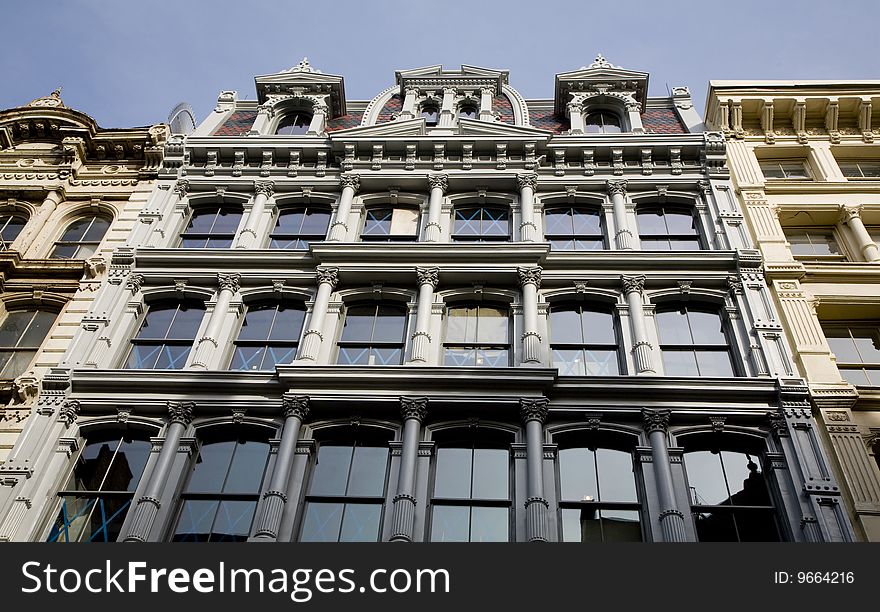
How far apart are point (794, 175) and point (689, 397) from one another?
11.5 metres

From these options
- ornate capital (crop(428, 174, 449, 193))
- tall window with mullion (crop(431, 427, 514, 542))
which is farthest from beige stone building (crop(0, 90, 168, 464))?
tall window with mullion (crop(431, 427, 514, 542))

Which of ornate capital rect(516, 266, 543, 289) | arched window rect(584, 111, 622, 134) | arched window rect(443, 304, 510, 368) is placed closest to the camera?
arched window rect(443, 304, 510, 368)

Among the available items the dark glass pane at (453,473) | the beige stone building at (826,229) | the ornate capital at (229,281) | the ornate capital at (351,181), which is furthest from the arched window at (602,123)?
the dark glass pane at (453,473)

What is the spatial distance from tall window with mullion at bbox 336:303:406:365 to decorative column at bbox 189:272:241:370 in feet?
9.36

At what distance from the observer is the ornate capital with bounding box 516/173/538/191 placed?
23.5 metres

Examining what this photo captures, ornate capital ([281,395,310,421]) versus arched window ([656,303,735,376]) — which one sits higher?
arched window ([656,303,735,376])

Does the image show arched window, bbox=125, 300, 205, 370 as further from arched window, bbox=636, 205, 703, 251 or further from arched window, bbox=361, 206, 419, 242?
arched window, bbox=636, 205, 703, 251

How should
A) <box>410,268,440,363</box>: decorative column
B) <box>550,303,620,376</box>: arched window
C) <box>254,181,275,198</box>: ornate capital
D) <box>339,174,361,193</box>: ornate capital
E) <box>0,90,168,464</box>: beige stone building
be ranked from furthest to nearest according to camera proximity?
<box>254,181,275,198</box>: ornate capital, <box>339,174,361,193</box>: ornate capital, <box>0,90,168,464</box>: beige stone building, <box>550,303,620,376</box>: arched window, <box>410,268,440,363</box>: decorative column

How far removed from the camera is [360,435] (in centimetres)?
1723

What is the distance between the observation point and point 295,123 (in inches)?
1110

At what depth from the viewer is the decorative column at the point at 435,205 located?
21.8 m

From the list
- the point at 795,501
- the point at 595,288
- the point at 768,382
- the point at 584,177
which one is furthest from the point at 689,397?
the point at 584,177

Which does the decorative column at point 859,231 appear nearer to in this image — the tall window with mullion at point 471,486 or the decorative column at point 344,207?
→ the tall window with mullion at point 471,486
